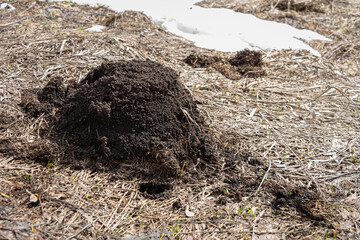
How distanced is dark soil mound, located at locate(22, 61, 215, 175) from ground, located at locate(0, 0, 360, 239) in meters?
0.08

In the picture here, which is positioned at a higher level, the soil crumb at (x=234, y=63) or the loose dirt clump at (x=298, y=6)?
the loose dirt clump at (x=298, y=6)

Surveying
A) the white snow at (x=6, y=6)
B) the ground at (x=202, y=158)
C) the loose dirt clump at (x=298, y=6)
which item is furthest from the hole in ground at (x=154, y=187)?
the loose dirt clump at (x=298, y=6)

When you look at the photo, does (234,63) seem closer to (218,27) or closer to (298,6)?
(218,27)

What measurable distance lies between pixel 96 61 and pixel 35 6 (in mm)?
2899

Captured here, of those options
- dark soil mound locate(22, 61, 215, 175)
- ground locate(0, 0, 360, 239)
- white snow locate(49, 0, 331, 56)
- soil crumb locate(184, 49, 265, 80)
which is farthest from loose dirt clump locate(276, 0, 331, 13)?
dark soil mound locate(22, 61, 215, 175)

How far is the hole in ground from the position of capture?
251 cm

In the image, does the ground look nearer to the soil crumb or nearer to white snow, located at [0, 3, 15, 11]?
the soil crumb

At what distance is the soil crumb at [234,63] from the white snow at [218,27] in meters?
0.62

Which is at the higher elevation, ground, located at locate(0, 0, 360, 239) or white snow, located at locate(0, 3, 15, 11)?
white snow, located at locate(0, 3, 15, 11)

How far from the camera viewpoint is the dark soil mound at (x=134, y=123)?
260 centimetres

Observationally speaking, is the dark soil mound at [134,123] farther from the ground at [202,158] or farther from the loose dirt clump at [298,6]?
the loose dirt clump at [298,6]

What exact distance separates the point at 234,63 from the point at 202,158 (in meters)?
2.19

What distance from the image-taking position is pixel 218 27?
5.73m

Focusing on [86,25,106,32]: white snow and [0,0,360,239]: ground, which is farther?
[86,25,106,32]: white snow
